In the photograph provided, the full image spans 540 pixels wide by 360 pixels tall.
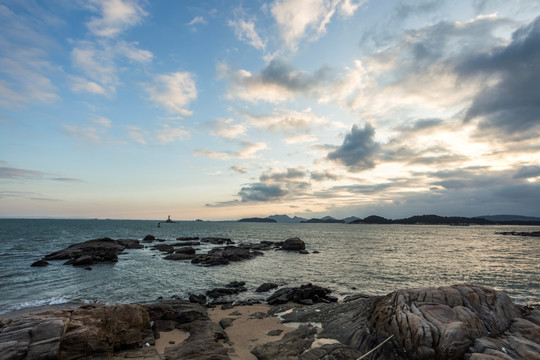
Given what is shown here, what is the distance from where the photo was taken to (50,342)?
10688 mm

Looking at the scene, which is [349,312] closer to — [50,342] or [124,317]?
[124,317]

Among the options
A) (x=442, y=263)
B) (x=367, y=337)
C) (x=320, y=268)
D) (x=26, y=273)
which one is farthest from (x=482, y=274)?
(x=26, y=273)

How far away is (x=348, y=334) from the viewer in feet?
43.8

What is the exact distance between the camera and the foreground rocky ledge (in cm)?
991

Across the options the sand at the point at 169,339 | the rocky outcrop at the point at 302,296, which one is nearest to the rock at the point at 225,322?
the sand at the point at 169,339

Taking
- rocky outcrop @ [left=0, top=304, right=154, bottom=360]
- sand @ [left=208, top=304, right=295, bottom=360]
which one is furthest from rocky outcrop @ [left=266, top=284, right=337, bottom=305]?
rocky outcrop @ [left=0, top=304, right=154, bottom=360]

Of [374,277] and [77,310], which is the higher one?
[77,310]

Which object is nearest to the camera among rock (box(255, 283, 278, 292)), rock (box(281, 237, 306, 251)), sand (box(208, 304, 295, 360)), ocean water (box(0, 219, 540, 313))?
sand (box(208, 304, 295, 360))

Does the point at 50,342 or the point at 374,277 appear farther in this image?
the point at 374,277

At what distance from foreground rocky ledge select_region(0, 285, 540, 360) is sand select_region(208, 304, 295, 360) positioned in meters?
0.24

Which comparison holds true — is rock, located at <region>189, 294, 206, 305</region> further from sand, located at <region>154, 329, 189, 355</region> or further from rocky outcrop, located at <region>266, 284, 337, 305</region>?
sand, located at <region>154, 329, 189, 355</region>

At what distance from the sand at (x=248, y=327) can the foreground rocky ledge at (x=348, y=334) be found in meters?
0.24

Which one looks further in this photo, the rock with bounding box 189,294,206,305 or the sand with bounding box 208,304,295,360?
the rock with bounding box 189,294,206,305

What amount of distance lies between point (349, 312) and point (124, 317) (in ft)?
43.0
